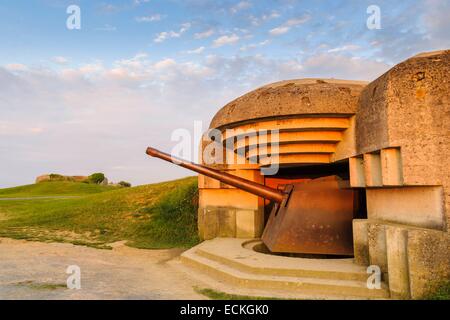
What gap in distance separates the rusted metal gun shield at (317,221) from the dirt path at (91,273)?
1.74 meters

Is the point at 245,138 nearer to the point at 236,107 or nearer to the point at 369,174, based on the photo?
the point at 236,107

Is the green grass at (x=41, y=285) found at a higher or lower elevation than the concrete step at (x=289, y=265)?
lower

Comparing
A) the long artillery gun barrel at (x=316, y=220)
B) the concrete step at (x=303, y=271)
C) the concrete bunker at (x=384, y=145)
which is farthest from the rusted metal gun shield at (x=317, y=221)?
the concrete step at (x=303, y=271)

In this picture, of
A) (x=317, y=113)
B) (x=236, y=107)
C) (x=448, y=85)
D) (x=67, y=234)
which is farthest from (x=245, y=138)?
(x=67, y=234)

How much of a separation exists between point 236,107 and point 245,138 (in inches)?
23.4

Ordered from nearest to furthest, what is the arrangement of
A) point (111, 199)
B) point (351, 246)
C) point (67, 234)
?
point (351, 246)
point (67, 234)
point (111, 199)

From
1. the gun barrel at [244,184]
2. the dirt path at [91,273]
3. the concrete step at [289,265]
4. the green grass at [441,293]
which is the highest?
the gun barrel at [244,184]

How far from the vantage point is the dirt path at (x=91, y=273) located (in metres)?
4.20

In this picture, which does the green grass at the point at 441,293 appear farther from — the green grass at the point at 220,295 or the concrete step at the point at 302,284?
the green grass at the point at 220,295

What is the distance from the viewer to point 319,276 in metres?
4.49

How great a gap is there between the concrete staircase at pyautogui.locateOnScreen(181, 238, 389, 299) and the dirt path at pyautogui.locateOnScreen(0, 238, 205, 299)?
1.93ft

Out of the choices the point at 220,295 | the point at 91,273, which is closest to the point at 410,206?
the point at 220,295

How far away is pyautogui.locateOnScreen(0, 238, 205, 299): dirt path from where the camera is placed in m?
4.20
